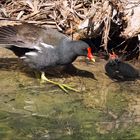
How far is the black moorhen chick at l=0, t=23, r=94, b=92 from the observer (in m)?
6.51

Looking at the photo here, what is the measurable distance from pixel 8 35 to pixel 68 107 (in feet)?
4.29

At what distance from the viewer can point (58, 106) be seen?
6.00 m

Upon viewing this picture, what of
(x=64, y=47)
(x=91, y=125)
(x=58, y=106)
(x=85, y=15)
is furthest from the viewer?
(x=85, y=15)

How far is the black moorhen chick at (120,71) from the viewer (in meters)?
6.88

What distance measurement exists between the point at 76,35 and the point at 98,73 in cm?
91

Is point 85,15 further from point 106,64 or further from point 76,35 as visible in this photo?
point 106,64

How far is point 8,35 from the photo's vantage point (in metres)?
6.57

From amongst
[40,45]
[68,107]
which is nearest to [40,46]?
[40,45]

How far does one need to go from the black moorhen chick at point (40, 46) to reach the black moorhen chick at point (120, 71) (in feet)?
1.71

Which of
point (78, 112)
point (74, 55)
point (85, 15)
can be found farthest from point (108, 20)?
point (78, 112)

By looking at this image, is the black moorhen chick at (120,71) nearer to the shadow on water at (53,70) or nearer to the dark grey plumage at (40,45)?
the shadow on water at (53,70)

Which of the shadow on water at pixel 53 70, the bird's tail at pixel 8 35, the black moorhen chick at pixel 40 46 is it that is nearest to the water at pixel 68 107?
the shadow on water at pixel 53 70

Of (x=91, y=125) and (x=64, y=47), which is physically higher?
(x=64, y=47)

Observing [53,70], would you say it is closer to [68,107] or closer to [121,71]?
[121,71]
